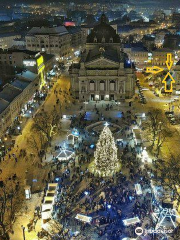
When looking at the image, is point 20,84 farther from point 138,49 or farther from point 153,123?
point 138,49

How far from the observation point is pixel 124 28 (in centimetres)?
16438

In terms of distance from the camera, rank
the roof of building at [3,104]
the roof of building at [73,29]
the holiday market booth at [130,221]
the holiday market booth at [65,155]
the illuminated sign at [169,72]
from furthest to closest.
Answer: the roof of building at [73,29] → the illuminated sign at [169,72] → the roof of building at [3,104] → the holiday market booth at [65,155] → the holiday market booth at [130,221]

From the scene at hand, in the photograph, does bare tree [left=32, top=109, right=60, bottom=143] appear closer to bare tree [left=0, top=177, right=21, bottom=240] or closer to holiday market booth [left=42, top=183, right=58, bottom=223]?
bare tree [left=0, top=177, right=21, bottom=240]

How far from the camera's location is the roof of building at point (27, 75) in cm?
7049

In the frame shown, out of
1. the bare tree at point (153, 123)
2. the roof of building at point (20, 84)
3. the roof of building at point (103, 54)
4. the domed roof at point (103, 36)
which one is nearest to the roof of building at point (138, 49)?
the domed roof at point (103, 36)

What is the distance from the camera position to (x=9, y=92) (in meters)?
60.2

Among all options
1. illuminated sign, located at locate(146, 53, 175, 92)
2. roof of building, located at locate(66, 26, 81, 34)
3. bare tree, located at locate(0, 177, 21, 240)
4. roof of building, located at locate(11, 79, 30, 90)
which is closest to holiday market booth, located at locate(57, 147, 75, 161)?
bare tree, located at locate(0, 177, 21, 240)

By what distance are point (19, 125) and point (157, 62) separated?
191ft

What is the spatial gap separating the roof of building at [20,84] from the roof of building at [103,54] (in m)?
15.1

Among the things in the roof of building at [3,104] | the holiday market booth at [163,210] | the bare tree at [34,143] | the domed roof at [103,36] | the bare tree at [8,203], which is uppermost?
the domed roof at [103,36]

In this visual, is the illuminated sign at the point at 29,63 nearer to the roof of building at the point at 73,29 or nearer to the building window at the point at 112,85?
the building window at the point at 112,85

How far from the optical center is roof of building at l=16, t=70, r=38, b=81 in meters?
70.5

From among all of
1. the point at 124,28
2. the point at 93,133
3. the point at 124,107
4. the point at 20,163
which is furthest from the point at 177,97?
the point at 124,28

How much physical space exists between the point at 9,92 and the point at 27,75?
14.0 metres
